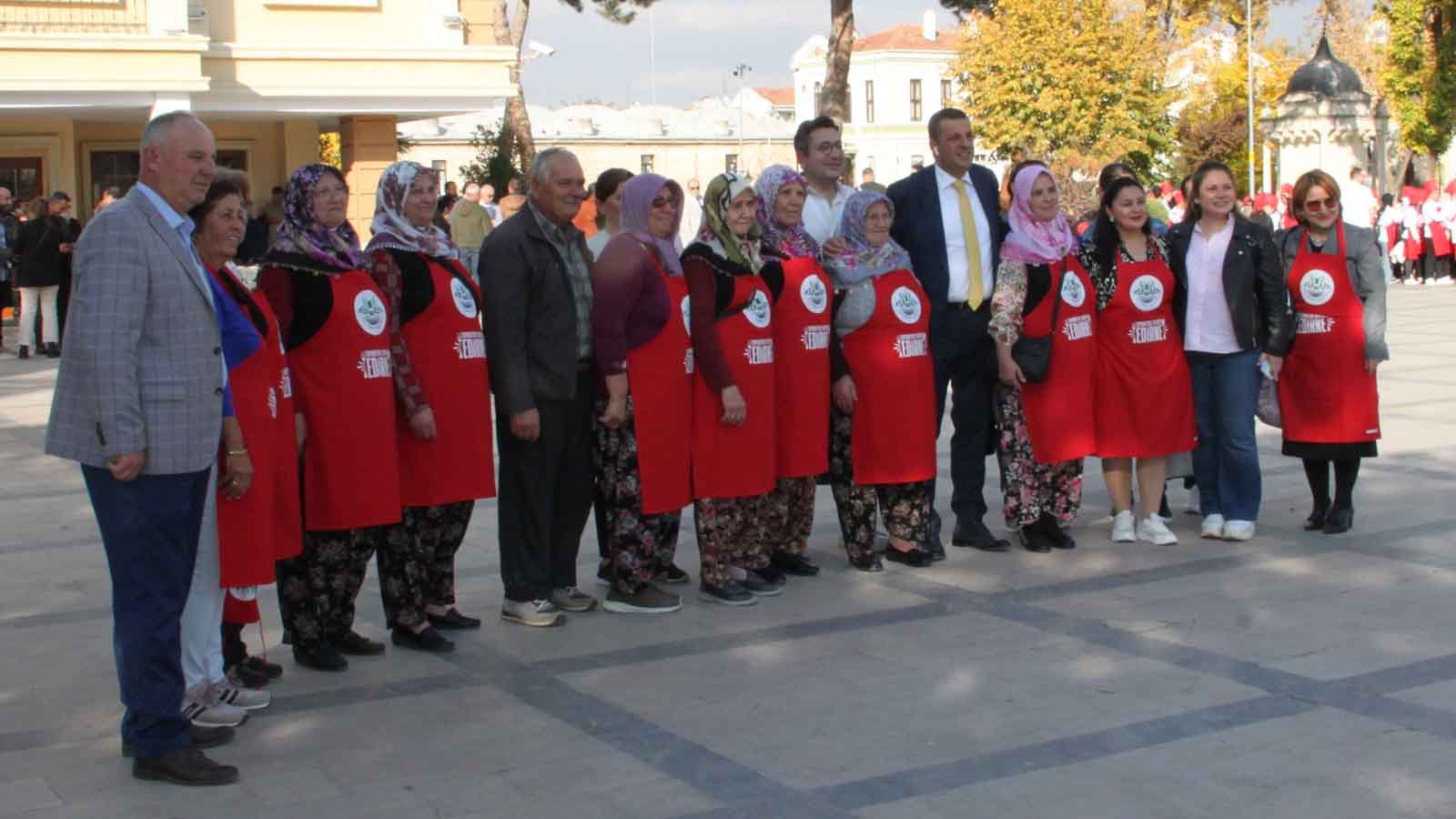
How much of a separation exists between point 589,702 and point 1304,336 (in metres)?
4.50

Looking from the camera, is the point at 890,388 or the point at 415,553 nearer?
the point at 415,553

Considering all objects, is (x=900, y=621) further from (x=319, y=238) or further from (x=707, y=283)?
(x=319, y=238)

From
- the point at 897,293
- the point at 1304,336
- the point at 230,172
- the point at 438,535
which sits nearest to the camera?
the point at 230,172

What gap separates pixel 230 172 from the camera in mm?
5773

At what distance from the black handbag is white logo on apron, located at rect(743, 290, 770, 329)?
1398 millimetres

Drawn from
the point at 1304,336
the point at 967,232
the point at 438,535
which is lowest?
the point at 438,535

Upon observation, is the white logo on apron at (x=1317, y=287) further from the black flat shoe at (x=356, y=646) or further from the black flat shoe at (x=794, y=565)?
the black flat shoe at (x=356, y=646)

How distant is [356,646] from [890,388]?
2.69 metres

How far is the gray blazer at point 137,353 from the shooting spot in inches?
193

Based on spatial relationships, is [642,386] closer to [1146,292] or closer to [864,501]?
[864,501]

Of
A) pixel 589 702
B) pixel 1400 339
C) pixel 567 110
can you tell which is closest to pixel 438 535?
pixel 589 702

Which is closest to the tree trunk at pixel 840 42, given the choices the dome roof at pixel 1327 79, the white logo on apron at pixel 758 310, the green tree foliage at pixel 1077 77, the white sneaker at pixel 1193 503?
the dome roof at pixel 1327 79

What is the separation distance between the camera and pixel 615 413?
23.2ft

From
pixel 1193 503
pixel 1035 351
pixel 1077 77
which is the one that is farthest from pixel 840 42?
pixel 1077 77
